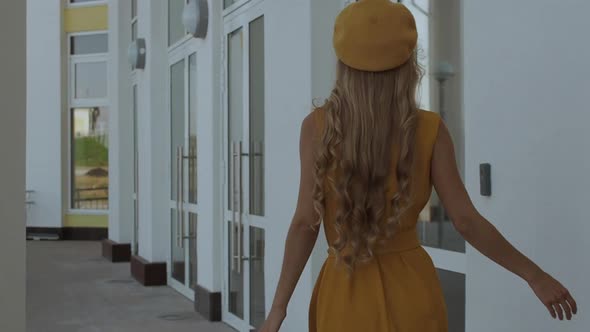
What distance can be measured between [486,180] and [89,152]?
45.7 ft

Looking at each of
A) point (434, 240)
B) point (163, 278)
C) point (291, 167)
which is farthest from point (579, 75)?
point (163, 278)

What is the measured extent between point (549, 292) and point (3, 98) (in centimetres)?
271

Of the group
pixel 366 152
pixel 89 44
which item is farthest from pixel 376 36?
pixel 89 44

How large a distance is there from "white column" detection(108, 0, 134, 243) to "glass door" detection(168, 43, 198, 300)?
109 inches

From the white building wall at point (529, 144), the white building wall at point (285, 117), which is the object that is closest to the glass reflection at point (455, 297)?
the white building wall at point (529, 144)

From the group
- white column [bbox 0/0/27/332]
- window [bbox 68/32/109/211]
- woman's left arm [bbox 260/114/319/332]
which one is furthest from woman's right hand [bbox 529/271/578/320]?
window [bbox 68/32/109/211]

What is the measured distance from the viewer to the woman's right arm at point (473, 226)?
178 centimetres

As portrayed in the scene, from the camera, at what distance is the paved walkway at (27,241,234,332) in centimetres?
635

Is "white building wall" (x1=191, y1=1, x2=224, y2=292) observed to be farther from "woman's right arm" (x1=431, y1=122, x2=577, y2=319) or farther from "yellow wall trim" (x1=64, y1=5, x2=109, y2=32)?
"yellow wall trim" (x1=64, y1=5, x2=109, y2=32)

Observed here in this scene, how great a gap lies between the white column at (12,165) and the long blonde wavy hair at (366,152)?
235cm

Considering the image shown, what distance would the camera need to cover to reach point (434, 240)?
3393 millimetres

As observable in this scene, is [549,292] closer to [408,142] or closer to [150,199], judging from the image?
[408,142]

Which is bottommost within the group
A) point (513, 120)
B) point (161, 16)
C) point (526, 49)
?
point (513, 120)

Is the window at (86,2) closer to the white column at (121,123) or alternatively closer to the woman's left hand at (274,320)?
the white column at (121,123)
